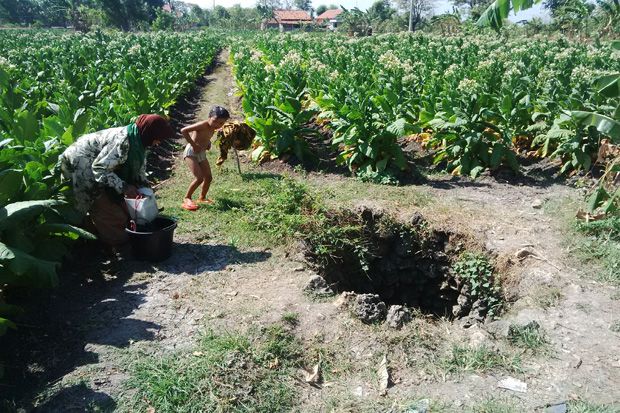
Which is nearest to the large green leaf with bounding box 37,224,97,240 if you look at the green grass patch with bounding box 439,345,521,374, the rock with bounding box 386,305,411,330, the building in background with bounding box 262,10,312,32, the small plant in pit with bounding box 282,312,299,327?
the small plant in pit with bounding box 282,312,299,327

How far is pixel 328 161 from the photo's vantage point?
8.92 meters

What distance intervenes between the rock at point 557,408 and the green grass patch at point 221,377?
1.69 metres

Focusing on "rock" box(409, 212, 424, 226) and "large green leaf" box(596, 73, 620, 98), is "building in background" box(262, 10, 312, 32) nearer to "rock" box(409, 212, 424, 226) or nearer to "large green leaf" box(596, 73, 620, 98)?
"rock" box(409, 212, 424, 226)

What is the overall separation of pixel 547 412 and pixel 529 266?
2.23 m

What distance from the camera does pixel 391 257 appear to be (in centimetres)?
660

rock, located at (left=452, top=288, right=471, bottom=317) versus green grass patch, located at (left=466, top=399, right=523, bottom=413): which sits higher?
green grass patch, located at (left=466, top=399, right=523, bottom=413)

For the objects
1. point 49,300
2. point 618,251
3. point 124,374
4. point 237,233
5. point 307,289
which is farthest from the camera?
point 237,233

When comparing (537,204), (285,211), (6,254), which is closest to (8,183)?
(6,254)

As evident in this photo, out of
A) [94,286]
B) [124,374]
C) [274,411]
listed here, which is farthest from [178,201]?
[274,411]

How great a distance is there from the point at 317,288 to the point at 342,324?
671 millimetres

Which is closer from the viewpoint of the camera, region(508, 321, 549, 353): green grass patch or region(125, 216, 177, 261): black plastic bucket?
region(508, 321, 549, 353): green grass patch

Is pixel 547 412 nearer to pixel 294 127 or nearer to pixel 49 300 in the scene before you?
pixel 49 300

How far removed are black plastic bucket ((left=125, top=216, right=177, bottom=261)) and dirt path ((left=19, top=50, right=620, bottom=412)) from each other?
0.36 ft

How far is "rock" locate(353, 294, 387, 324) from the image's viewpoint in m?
4.49
